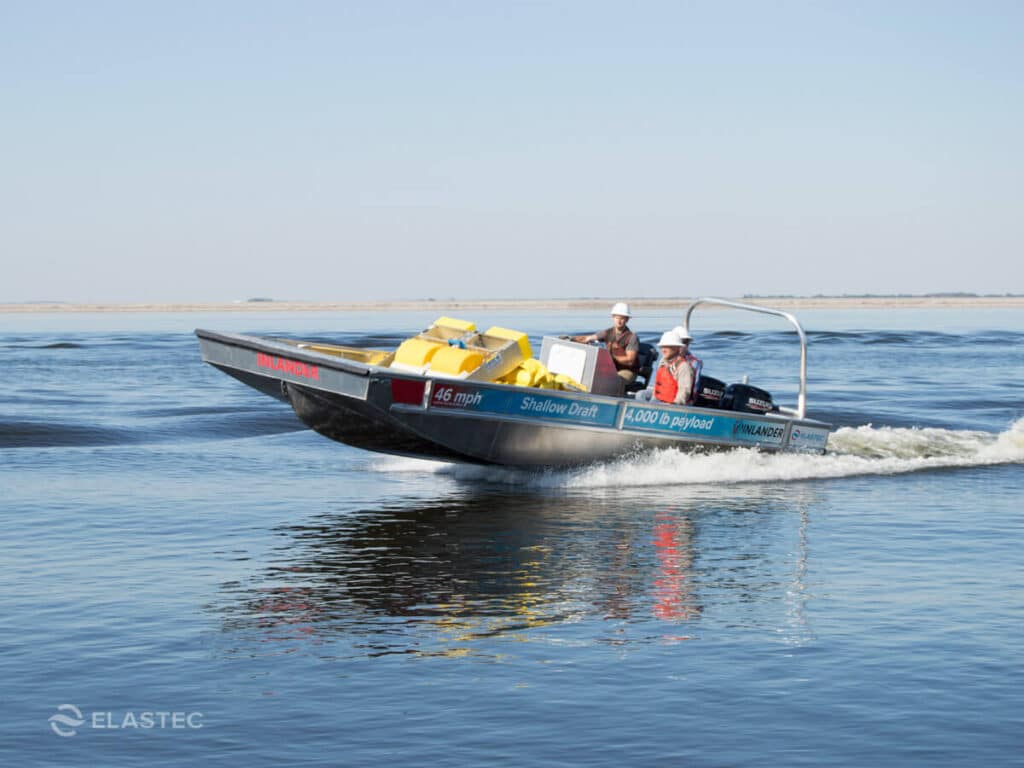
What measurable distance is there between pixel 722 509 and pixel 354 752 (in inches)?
322

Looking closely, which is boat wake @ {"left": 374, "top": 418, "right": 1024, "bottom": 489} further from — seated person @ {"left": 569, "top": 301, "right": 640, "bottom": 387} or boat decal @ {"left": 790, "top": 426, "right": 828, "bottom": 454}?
seated person @ {"left": 569, "top": 301, "right": 640, "bottom": 387}

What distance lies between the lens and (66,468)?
55.1ft

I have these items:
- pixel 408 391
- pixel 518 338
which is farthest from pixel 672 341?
pixel 408 391

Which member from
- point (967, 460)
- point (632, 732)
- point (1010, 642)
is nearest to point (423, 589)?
point (632, 732)

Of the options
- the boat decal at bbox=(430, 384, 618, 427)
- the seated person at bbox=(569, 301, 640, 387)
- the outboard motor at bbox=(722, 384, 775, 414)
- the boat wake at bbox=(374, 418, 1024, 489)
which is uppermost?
the seated person at bbox=(569, 301, 640, 387)

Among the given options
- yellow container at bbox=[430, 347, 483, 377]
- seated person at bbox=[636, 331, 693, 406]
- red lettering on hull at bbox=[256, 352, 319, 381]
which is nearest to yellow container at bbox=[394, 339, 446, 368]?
yellow container at bbox=[430, 347, 483, 377]

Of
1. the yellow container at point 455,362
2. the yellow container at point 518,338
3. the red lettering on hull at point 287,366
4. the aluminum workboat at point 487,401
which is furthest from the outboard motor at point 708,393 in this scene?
the red lettering on hull at point 287,366

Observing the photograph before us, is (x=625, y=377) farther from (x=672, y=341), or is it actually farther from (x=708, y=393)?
(x=708, y=393)

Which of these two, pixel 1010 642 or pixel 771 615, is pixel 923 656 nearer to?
pixel 1010 642

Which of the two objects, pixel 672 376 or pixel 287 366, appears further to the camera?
pixel 672 376

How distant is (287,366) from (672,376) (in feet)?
15.3

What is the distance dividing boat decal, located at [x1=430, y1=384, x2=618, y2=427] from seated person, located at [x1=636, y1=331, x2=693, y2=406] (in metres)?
0.68

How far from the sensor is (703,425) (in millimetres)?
15219

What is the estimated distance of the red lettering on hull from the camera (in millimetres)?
13039
